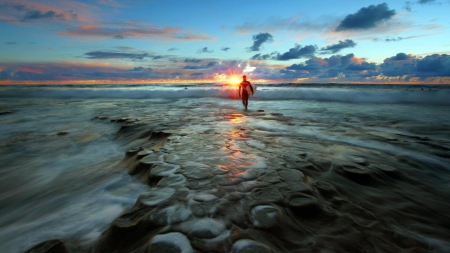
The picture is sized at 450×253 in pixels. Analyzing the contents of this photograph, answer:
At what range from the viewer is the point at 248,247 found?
1.62 m

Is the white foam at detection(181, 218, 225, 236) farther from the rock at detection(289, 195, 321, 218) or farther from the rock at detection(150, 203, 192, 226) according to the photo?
the rock at detection(289, 195, 321, 218)

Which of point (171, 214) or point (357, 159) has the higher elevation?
point (171, 214)

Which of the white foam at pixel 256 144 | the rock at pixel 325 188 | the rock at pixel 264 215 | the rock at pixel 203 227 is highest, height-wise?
the white foam at pixel 256 144

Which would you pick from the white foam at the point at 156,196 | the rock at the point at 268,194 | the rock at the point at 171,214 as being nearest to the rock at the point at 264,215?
the rock at the point at 268,194

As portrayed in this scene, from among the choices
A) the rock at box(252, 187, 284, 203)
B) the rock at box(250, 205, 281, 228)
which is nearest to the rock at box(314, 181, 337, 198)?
the rock at box(252, 187, 284, 203)

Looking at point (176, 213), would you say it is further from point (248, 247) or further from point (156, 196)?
point (248, 247)

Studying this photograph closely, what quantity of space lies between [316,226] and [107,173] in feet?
10.5

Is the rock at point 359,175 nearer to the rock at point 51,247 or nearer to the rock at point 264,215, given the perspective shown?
the rock at point 264,215

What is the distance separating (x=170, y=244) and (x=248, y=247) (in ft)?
1.92

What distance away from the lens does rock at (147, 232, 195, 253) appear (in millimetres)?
1586

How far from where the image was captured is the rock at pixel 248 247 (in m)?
1.58

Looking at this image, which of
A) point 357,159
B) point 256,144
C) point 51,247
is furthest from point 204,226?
point 357,159

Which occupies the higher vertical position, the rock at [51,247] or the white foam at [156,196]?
the white foam at [156,196]

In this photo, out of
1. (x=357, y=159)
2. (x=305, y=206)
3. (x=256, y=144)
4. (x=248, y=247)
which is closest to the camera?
(x=248, y=247)
